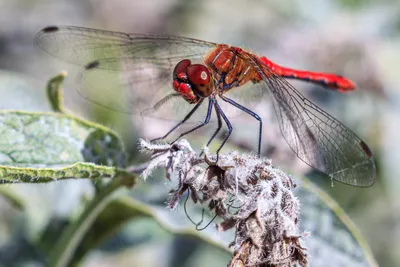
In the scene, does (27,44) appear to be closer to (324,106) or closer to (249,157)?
(324,106)

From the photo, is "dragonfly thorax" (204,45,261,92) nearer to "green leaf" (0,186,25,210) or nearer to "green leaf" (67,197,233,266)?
"green leaf" (67,197,233,266)

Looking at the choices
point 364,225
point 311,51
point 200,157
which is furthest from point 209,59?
point 364,225

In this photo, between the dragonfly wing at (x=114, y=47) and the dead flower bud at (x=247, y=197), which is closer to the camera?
the dead flower bud at (x=247, y=197)

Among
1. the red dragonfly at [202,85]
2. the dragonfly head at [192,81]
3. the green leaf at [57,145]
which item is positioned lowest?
the green leaf at [57,145]

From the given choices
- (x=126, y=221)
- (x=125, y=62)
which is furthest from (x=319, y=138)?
(x=125, y=62)

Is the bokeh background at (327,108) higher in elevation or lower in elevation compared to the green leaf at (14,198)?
higher

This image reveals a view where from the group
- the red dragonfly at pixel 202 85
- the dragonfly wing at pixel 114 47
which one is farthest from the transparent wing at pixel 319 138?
the dragonfly wing at pixel 114 47

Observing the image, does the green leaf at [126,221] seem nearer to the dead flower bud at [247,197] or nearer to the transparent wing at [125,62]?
the dead flower bud at [247,197]
